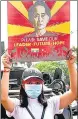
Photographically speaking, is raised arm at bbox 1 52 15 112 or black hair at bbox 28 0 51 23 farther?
black hair at bbox 28 0 51 23

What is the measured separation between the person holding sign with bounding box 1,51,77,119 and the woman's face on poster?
453mm

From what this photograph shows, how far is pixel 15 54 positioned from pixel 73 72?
572 millimetres

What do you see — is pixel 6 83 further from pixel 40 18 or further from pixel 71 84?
pixel 40 18

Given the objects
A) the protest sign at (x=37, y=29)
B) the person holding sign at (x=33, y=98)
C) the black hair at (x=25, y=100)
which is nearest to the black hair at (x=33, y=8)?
the protest sign at (x=37, y=29)

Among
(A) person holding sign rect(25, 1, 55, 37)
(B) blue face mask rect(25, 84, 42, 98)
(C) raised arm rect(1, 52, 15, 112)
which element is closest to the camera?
(C) raised arm rect(1, 52, 15, 112)

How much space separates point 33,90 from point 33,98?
69mm

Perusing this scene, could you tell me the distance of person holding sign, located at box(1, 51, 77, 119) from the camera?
280cm

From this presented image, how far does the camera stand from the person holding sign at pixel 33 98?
2.80 m

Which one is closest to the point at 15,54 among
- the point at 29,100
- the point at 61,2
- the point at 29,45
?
the point at 29,45

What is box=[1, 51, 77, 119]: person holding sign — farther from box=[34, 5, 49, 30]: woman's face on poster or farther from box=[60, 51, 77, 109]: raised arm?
box=[34, 5, 49, 30]: woman's face on poster

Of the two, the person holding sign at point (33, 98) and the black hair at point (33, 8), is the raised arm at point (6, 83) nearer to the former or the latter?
the person holding sign at point (33, 98)

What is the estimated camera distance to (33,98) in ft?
9.49

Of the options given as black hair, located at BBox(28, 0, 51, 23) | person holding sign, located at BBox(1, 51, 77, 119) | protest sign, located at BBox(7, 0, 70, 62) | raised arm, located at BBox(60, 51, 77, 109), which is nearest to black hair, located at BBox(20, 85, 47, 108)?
person holding sign, located at BBox(1, 51, 77, 119)

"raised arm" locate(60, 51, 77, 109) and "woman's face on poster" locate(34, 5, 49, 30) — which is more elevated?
"woman's face on poster" locate(34, 5, 49, 30)
